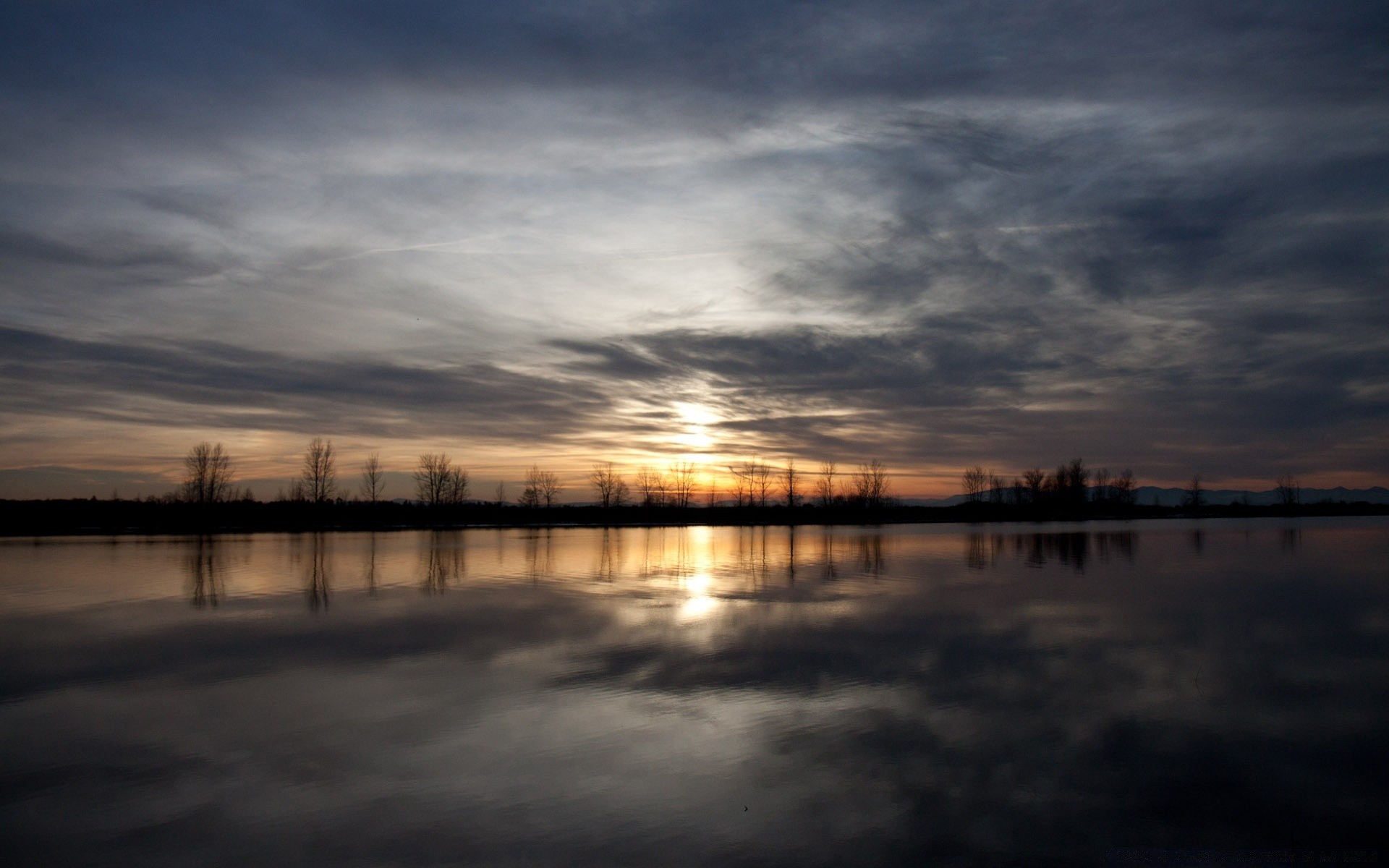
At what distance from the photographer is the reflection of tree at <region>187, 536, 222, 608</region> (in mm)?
19266

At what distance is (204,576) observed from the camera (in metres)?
24.1

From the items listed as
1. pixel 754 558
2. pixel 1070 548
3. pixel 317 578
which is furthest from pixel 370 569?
pixel 1070 548

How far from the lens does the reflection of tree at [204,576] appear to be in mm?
19266

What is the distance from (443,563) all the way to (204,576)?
295 inches

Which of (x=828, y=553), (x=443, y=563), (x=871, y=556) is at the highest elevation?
(x=443, y=563)

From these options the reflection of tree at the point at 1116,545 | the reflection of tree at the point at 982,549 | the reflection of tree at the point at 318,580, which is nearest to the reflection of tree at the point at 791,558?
the reflection of tree at the point at 982,549

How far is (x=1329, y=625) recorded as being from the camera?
50.3 feet

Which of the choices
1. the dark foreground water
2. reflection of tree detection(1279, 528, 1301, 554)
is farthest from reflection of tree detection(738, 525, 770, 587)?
reflection of tree detection(1279, 528, 1301, 554)

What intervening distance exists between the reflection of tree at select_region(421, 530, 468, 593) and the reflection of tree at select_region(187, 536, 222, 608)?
497 cm

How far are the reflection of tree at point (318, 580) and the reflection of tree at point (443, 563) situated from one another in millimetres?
2512

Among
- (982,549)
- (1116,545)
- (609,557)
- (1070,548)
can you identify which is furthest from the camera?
(1116,545)

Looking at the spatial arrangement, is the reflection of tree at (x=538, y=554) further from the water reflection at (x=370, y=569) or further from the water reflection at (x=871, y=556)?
the water reflection at (x=871, y=556)

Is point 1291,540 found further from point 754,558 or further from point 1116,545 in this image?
point 754,558

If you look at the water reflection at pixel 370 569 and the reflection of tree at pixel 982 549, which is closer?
the water reflection at pixel 370 569
